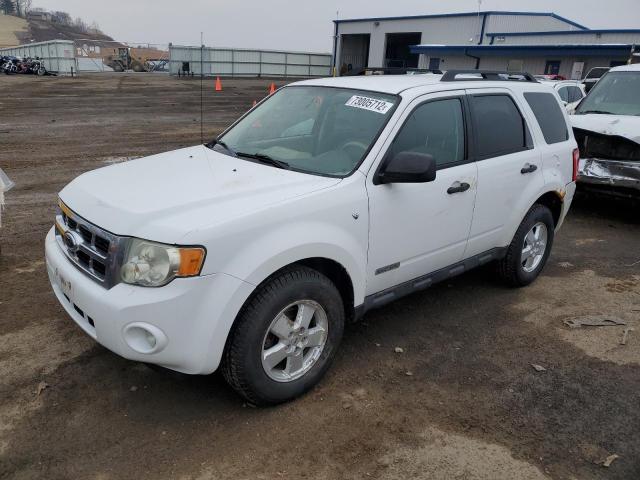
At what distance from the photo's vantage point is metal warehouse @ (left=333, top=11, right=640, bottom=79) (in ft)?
99.1

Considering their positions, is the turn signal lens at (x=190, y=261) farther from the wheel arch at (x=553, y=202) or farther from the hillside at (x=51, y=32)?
the hillside at (x=51, y=32)

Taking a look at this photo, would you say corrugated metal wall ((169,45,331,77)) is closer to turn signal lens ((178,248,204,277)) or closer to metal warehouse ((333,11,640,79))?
metal warehouse ((333,11,640,79))

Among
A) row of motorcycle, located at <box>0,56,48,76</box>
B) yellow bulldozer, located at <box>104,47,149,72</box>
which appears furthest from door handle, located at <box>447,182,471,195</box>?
yellow bulldozer, located at <box>104,47,149,72</box>

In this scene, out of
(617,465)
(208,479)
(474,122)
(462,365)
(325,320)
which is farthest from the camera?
(474,122)

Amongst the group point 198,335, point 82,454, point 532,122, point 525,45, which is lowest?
point 82,454

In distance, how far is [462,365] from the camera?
383 cm

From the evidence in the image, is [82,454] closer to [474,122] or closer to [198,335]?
[198,335]

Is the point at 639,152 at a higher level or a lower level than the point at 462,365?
higher

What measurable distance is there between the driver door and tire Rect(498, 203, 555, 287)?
831 millimetres

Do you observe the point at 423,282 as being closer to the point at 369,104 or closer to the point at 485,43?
the point at 369,104

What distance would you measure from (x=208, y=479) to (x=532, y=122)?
3.89 metres

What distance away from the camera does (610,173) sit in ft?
24.0

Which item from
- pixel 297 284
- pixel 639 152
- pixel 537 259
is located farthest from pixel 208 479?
pixel 639 152

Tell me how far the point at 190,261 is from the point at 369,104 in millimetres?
1831
